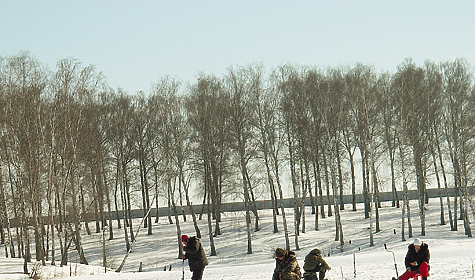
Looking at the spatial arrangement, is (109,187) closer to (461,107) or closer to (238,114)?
(238,114)

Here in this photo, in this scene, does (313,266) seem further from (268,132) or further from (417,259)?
(268,132)

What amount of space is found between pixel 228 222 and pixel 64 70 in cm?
2251

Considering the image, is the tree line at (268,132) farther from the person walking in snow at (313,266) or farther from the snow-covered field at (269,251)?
the person walking in snow at (313,266)

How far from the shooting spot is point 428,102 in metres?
31.9

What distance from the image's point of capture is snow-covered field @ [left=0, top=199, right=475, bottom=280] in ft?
58.1

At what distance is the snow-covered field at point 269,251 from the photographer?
58.1ft

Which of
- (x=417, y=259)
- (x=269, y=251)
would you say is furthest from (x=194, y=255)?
(x=269, y=251)

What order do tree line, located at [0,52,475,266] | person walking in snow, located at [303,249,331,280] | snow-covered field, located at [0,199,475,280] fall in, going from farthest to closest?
tree line, located at [0,52,475,266]
snow-covered field, located at [0,199,475,280]
person walking in snow, located at [303,249,331,280]

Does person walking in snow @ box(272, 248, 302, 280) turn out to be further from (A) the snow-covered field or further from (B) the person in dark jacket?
(A) the snow-covered field

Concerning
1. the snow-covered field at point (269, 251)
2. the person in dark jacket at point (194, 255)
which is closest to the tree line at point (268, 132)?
the snow-covered field at point (269, 251)

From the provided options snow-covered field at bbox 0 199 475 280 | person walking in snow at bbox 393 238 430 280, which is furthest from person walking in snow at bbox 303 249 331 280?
snow-covered field at bbox 0 199 475 280

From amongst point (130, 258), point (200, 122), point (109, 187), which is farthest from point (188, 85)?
point (130, 258)

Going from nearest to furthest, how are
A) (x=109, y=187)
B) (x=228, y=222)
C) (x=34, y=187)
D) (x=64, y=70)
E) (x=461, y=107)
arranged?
1. (x=34, y=187)
2. (x=64, y=70)
3. (x=461, y=107)
4. (x=109, y=187)
5. (x=228, y=222)

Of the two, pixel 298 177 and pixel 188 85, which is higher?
pixel 188 85
